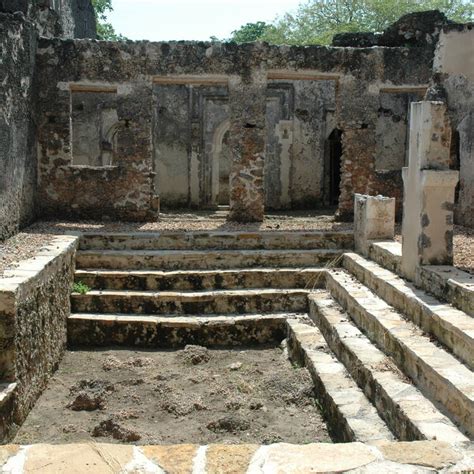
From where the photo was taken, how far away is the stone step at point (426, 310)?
Answer: 4746mm

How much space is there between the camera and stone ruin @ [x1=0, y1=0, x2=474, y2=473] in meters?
4.28

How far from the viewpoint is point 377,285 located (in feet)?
23.2

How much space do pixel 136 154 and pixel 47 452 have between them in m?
9.06

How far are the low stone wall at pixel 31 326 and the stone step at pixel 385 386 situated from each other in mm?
2959

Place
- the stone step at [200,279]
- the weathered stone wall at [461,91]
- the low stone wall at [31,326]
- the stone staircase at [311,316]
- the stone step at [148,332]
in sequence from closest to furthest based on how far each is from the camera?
the stone staircase at [311,316] → the low stone wall at [31,326] → the stone step at [148,332] → the stone step at [200,279] → the weathered stone wall at [461,91]

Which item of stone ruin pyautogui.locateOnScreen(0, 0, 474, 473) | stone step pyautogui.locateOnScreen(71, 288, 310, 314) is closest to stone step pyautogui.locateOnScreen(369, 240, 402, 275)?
stone ruin pyautogui.locateOnScreen(0, 0, 474, 473)

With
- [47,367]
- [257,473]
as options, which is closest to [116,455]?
[257,473]

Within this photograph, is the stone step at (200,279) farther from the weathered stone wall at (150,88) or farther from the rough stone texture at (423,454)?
the rough stone texture at (423,454)

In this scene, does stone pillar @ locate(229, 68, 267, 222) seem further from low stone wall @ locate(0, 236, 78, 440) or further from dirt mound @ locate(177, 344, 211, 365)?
dirt mound @ locate(177, 344, 211, 365)

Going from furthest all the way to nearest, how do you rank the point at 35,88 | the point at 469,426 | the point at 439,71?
the point at 35,88, the point at 439,71, the point at 469,426

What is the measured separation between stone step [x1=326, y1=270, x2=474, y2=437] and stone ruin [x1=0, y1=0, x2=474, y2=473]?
0.07 feet

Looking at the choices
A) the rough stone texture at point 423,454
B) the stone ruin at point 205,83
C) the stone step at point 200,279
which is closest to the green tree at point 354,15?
the stone ruin at point 205,83

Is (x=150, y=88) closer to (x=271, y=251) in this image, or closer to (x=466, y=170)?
(x=271, y=251)

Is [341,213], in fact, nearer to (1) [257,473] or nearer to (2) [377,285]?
(2) [377,285]
